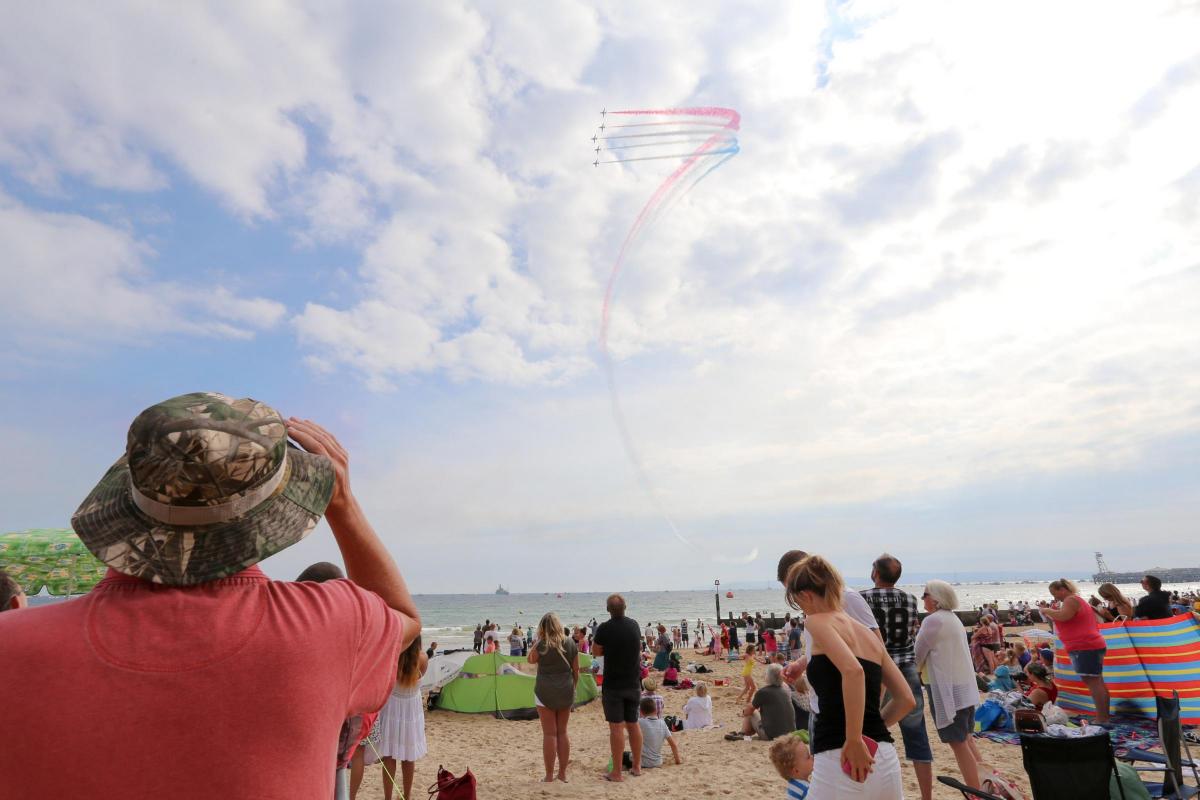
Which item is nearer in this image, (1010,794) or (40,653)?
(40,653)

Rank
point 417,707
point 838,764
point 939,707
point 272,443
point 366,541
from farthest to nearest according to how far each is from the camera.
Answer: point 417,707
point 939,707
point 838,764
point 366,541
point 272,443

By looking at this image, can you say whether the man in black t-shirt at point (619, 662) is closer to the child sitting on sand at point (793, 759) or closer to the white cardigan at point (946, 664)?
the child sitting on sand at point (793, 759)

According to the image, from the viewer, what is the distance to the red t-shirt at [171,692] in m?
0.87

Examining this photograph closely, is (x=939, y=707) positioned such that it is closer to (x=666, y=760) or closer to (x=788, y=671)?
(x=788, y=671)

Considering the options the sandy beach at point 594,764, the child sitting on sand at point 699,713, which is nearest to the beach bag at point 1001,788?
the sandy beach at point 594,764

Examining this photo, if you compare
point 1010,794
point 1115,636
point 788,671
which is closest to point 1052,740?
point 1010,794

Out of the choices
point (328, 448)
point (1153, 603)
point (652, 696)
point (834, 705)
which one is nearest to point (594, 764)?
point (652, 696)

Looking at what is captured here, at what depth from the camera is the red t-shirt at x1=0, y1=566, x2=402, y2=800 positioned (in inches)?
34.3

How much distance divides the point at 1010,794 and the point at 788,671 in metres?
1.50

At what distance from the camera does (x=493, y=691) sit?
11273mm

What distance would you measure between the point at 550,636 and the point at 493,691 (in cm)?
567

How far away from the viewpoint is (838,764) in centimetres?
287

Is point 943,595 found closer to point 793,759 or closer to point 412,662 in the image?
point 793,759

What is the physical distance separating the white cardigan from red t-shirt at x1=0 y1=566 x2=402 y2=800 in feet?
16.0
